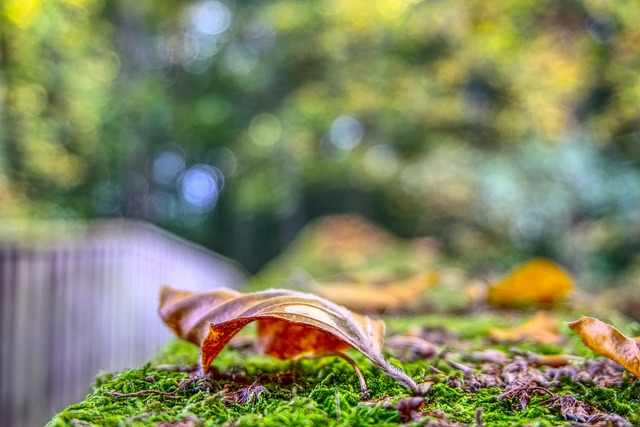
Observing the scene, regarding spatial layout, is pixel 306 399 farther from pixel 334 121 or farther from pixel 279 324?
pixel 334 121

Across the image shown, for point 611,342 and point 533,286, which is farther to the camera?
point 533,286

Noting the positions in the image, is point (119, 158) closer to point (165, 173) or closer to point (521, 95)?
point (165, 173)

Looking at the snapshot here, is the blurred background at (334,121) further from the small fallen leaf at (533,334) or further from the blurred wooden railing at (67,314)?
the small fallen leaf at (533,334)

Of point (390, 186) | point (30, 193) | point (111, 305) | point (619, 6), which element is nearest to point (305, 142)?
point (390, 186)

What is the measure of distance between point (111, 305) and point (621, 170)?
732 centimetres

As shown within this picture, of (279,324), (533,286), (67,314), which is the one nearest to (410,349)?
(279,324)

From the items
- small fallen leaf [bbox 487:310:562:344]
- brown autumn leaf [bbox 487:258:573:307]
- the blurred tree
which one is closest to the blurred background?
the blurred tree

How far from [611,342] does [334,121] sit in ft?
49.3

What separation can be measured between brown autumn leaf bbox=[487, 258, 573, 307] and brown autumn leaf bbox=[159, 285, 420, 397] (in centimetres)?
110

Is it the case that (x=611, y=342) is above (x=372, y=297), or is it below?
above

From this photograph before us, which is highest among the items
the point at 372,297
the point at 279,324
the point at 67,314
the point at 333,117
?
the point at 333,117

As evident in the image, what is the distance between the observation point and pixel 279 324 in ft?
3.03

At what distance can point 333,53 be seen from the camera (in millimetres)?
12938

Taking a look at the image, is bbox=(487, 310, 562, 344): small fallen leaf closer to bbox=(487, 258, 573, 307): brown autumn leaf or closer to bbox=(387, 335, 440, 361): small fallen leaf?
bbox=(387, 335, 440, 361): small fallen leaf
